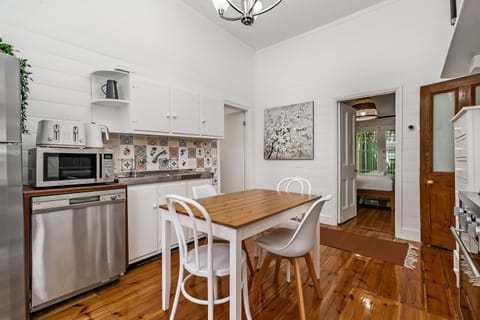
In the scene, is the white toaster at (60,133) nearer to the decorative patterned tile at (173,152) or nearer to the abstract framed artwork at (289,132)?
the decorative patterned tile at (173,152)

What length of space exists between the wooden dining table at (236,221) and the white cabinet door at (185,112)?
1.27 m

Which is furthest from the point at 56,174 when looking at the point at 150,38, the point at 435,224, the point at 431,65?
the point at 431,65

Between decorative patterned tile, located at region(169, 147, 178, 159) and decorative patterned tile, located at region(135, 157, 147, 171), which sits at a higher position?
decorative patterned tile, located at region(169, 147, 178, 159)

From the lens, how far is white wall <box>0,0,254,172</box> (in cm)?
200

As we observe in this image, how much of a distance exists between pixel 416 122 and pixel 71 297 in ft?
13.6

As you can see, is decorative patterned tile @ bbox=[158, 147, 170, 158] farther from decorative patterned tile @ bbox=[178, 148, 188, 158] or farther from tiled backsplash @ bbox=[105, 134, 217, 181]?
decorative patterned tile @ bbox=[178, 148, 188, 158]

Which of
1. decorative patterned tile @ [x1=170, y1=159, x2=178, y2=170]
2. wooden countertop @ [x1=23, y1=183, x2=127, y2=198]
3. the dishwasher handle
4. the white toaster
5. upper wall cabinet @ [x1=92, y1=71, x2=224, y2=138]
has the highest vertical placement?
upper wall cabinet @ [x1=92, y1=71, x2=224, y2=138]

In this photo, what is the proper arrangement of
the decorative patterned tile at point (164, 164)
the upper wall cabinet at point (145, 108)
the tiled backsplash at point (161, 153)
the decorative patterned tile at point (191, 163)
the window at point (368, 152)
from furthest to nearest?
the window at point (368, 152) < the decorative patterned tile at point (191, 163) < the decorative patterned tile at point (164, 164) < the tiled backsplash at point (161, 153) < the upper wall cabinet at point (145, 108)

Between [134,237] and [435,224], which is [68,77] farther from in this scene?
[435,224]

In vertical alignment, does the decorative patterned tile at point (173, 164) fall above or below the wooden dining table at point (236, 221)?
above

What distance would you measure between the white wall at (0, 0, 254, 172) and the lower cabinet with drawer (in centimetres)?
98

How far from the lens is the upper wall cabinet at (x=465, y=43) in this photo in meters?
1.23

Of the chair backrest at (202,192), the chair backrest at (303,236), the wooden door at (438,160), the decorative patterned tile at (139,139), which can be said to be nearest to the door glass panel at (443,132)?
the wooden door at (438,160)

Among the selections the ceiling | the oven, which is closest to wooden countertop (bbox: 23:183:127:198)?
the oven
